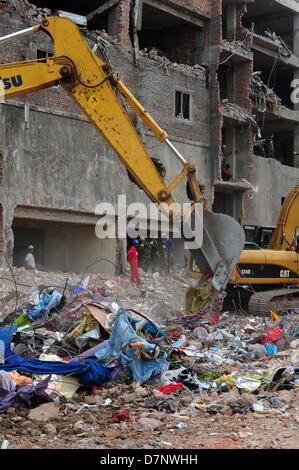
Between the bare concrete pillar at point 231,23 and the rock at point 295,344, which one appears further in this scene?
the bare concrete pillar at point 231,23

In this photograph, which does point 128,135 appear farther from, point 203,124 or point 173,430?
point 203,124

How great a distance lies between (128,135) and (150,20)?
14.4m

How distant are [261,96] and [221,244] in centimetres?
1691

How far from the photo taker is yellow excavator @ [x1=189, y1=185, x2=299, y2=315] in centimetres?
1315

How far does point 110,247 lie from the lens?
18.8 meters

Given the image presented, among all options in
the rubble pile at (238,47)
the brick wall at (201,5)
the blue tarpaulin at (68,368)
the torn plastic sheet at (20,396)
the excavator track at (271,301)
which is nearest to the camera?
the torn plastic sheet at (20,396)

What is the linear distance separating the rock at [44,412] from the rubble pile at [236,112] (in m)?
17.9

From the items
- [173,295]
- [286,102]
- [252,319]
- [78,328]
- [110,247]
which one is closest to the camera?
[78,328]

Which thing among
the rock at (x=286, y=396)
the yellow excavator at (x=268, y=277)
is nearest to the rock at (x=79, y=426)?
the rock at (x=286, y=396)

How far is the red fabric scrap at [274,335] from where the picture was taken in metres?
10.5

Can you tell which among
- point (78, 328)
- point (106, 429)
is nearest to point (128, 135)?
point (78, 328)

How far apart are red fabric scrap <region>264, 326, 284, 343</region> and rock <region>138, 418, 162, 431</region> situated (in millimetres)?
4402

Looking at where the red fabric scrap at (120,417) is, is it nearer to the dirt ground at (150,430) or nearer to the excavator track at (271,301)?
the dirt ground at (150,430)

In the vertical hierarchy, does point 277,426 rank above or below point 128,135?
below
